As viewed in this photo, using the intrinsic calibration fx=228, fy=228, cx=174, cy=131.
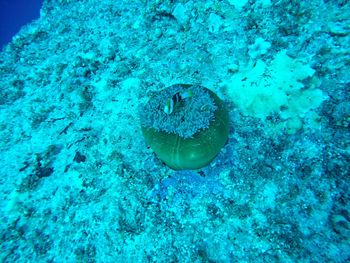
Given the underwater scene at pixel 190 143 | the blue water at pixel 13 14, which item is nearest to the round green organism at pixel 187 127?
the underwater scene at pixel 190 143

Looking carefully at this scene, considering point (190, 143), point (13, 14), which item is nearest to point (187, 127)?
point (190, 143)

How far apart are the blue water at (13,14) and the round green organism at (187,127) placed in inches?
263

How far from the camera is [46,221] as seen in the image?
2.74m

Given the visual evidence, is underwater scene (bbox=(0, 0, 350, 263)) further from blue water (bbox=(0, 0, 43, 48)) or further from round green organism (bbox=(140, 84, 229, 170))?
blue water (bbox=(0, 0, 43, 48))

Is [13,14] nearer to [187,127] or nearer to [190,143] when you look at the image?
[187,127]

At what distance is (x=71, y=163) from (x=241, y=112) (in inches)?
93.3

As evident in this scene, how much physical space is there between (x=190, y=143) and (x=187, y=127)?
0.17m

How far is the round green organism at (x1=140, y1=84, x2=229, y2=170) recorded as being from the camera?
2.34 m

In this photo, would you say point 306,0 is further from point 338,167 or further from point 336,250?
point 336,250

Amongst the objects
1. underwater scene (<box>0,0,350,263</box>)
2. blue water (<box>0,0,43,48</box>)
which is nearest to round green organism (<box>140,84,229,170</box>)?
underwater scene (<box>0,0,350,263</box>)

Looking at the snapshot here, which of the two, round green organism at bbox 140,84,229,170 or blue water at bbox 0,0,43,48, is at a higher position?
blue water at bbox 0,0,43,48

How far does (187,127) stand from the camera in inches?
91.8

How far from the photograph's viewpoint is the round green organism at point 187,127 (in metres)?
2.34

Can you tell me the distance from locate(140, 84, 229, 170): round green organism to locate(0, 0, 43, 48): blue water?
6.69m
